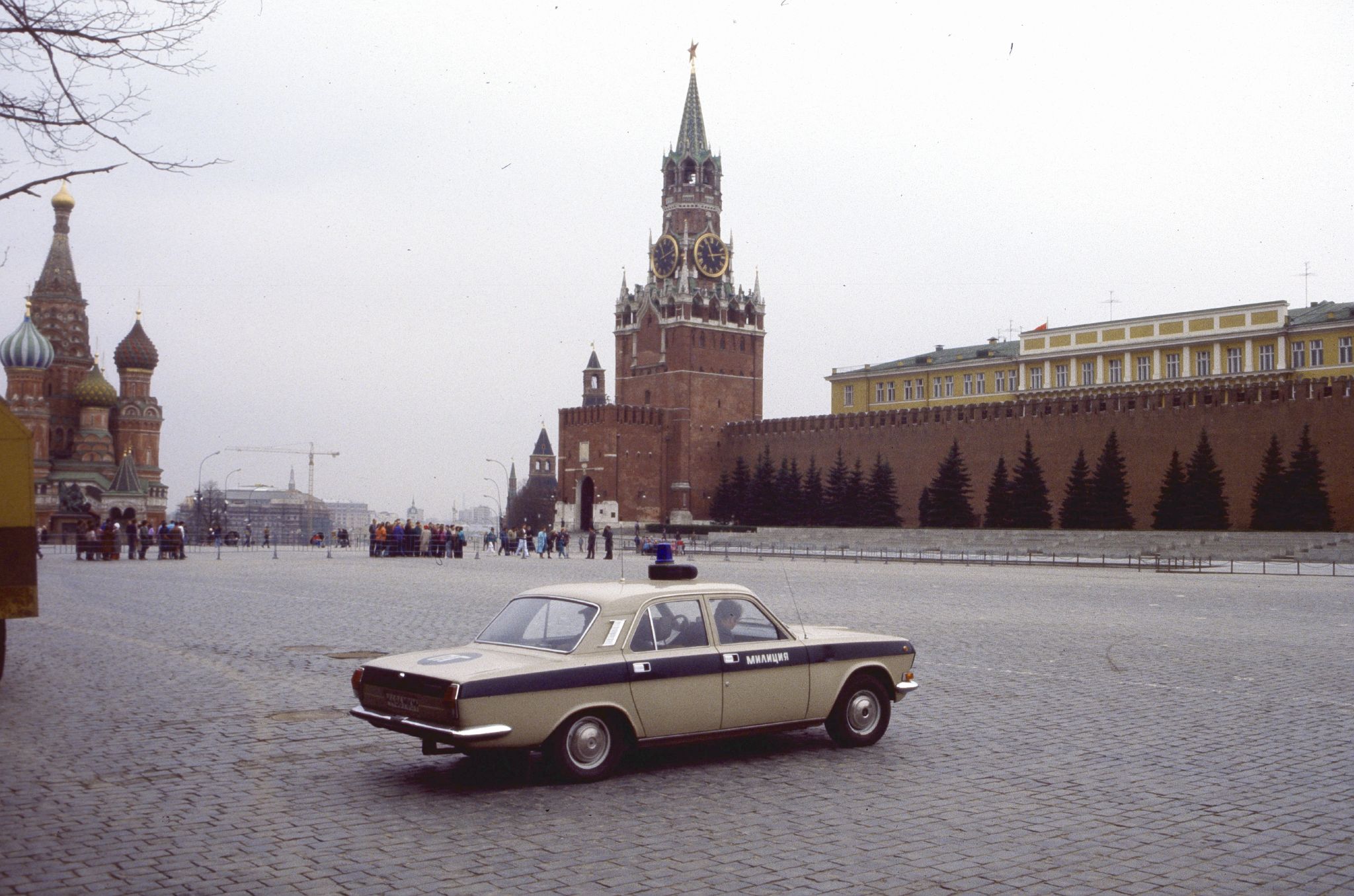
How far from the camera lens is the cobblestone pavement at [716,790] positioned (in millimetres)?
4930

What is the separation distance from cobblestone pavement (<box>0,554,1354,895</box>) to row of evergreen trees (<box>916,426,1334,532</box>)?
117 feet

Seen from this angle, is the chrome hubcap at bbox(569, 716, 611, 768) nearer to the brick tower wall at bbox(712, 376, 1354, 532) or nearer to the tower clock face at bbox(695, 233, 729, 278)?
the brick tower wall at bbox(712, 376, 1354, 532)

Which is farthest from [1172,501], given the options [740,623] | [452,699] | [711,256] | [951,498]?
[452,699]

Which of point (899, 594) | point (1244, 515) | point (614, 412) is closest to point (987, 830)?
point (899, 594)

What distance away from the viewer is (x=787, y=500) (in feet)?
219

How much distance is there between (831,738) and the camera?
7.70 meters

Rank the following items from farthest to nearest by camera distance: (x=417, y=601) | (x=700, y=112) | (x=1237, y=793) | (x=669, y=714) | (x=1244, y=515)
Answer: (x=700, y=112)
(x=1244, y=515)
(x=417, y=601)
(x=669, y=714)
(x=1237, y=793)

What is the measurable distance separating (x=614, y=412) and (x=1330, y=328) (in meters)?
37.6

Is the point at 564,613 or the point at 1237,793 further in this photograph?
the point at 564,613

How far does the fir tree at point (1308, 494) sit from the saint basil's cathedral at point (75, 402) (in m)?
56.0

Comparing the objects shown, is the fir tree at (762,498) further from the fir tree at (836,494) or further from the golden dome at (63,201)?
the golden dome at (63,201)

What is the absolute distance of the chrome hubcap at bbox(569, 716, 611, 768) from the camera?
645 cm

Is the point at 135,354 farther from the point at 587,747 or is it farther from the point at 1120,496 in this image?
the point at 587,747

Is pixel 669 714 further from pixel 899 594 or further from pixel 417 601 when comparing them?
pixel 899 594
